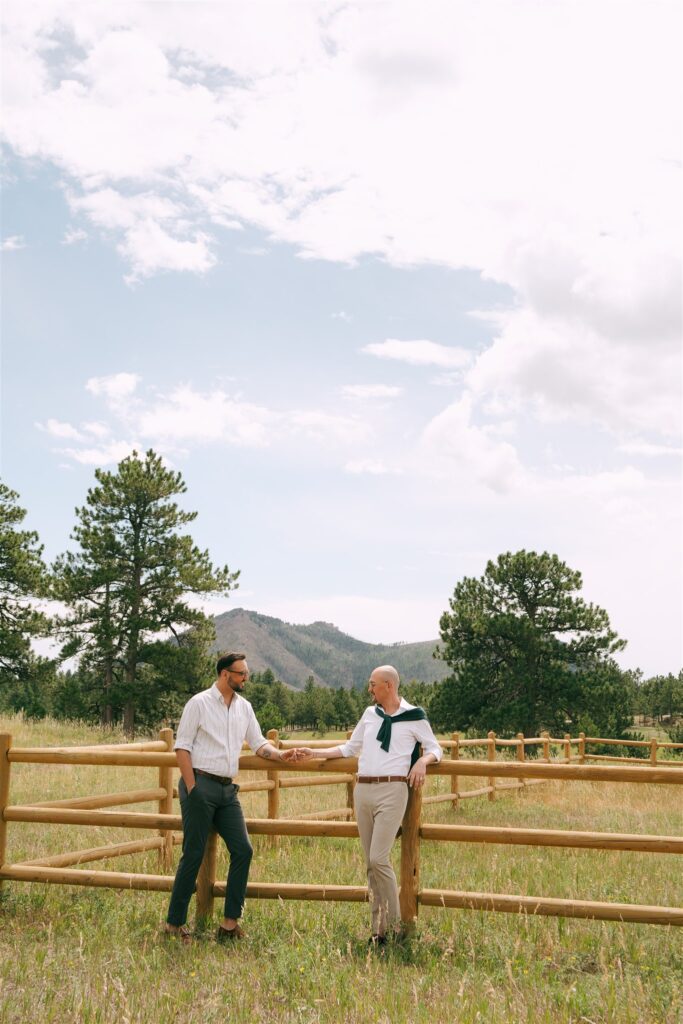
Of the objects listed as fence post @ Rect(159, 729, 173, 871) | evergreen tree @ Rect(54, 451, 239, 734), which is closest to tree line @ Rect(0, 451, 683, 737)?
evergreen tree @ Rect(54, 451, 239, 734)

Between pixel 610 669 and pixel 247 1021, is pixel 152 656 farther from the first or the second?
pixel 247 1021

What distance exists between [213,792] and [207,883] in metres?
0.82

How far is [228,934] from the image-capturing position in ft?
20.2

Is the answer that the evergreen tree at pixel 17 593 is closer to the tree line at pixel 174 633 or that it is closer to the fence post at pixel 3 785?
the tree line at pixel 174 633

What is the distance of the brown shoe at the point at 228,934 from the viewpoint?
6147mm

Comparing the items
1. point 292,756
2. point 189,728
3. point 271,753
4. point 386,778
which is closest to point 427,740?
point 386,778

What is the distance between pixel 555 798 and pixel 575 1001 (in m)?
14.9

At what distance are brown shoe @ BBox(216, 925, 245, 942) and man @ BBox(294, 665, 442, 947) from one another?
0.98 m

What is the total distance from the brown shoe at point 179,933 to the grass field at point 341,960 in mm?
86

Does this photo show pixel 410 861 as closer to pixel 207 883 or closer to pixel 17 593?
pixel 207 883

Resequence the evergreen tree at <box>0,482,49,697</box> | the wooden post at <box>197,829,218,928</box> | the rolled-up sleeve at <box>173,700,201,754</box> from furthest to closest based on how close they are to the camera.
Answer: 1. the evergreen tree at <box>0,482,49,697</box>
2. the wooden post at <box>197,829,218,928</box>
3. the rolled-up sleeve at <box>173,700,201,754</box>

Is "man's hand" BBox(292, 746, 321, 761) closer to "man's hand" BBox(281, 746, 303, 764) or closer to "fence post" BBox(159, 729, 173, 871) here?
"man's hand" BBox(281, 746, 303, 764)

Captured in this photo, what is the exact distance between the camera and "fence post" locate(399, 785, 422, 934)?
625 cm

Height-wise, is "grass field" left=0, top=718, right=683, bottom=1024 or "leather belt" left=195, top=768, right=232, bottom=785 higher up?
"leather belt" left=195, top=768, right=232, bottom=785
